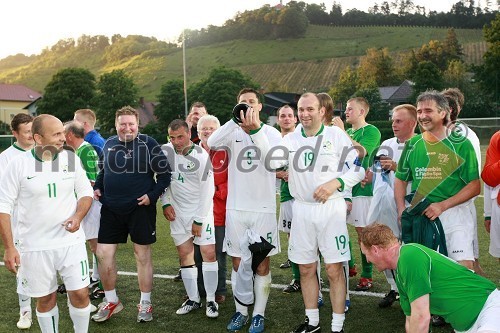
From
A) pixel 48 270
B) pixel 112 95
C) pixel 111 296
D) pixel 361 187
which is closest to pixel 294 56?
pixel 112 95

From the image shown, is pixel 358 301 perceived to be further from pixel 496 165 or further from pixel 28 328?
pixel 28 328

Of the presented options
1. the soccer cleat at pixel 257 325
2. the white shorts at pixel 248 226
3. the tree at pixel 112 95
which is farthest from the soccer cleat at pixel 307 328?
the tree at pixel 112 95

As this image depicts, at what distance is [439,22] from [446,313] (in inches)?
5092

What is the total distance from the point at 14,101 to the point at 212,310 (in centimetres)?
8547

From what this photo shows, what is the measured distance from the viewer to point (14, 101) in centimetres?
8144

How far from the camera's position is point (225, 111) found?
56.2 meters

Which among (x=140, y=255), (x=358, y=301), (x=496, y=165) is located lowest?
(x=358, y=301)

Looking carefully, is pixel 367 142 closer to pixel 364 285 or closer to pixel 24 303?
pixel 364 285

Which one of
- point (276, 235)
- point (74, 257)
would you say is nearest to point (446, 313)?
point (276, 235)

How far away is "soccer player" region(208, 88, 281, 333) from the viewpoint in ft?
16.5

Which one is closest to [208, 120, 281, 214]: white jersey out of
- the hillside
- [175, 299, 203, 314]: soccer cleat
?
[175, 299, 203, 314]: soccer cleat

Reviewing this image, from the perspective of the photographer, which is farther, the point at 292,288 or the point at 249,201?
the point at 292,288

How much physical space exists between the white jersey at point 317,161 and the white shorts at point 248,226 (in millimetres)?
422

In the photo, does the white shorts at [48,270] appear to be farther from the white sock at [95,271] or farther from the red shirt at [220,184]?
the white sock at [95,271]
